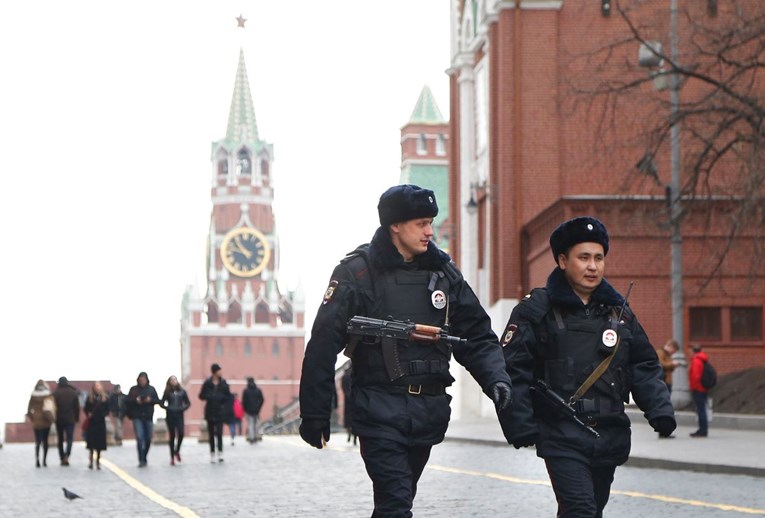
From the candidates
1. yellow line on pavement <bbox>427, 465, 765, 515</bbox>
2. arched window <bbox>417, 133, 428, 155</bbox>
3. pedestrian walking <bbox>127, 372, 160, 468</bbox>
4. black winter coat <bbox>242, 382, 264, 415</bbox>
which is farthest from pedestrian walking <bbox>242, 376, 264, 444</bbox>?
arched window <bbox>417, 133, 428, 155</bbox>

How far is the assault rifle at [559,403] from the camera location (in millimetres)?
7594

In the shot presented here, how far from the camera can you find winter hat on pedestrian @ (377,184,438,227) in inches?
306

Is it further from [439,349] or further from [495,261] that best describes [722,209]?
[439,349]

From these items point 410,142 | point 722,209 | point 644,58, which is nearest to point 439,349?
point 644,58

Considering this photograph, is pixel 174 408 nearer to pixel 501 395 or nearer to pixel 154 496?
pixel 154 496

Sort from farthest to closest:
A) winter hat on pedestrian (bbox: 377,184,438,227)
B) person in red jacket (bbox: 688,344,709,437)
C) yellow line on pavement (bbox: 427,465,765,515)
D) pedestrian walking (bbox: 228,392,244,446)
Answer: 1. pedestrian walking (bbox: 228,392,244,446)
2. person in red jacket (bbox: 688,344,709,437)
3. yellow line on pavement (bbox: 427,465,765,515)
4. winter hat on pedestrian (bbox: 377,184,438,227)

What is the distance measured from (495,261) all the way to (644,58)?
18490mm

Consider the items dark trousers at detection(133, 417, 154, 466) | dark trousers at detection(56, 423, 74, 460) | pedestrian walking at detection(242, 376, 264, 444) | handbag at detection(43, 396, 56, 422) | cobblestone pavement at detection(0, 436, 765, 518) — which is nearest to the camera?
cobblestone pavement at detection(0, 436, 765, 518)

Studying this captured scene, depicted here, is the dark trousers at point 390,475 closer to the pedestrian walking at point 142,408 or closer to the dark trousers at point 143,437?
the dark trousers at point 143,437

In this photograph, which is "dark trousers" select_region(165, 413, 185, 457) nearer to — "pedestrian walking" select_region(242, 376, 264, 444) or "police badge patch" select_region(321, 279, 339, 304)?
"pedestrian walking" select_region(242, 376, 264, 444)

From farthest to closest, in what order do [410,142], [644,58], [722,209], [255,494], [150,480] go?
[410,142] → [722,209] → [644,58] → [150,480] → [255,494]

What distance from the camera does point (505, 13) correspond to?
4691 cm

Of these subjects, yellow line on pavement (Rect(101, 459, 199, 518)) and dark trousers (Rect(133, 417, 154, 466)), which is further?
dark trousers (Rect(133, 417, 154, 466))

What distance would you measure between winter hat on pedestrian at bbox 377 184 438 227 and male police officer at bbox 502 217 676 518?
62 centimetres
